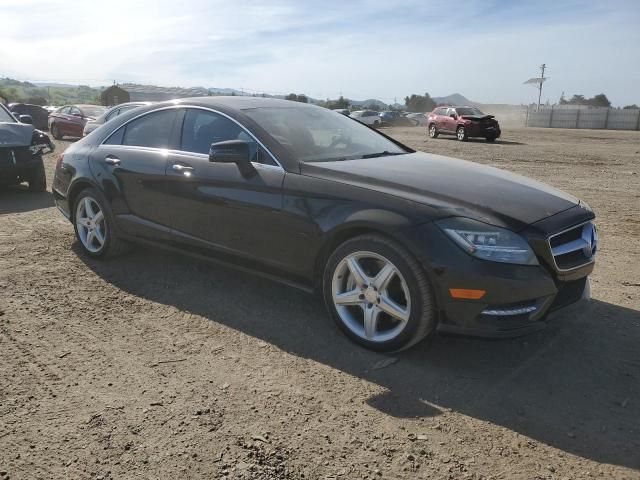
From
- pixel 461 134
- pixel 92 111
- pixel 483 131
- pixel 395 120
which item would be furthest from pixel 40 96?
pixel 483 131

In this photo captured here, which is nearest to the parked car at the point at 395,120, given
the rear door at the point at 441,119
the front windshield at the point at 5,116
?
the rear door at the point at 441,119

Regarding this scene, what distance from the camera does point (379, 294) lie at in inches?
133

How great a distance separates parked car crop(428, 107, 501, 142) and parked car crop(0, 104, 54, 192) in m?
19.5

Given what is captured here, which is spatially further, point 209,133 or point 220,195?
point 209,133

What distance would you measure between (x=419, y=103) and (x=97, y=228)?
83.4 m

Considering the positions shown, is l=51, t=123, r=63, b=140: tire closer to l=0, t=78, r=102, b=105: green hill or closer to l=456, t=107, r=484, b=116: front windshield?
l=456, t=107, r=484, b=116: front windshield

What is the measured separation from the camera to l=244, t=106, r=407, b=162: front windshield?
408 centimetres

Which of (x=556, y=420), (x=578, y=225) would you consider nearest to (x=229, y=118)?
(x=578, y=225)

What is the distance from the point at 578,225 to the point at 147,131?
3529 mm

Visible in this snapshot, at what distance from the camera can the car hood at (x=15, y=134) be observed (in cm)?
847

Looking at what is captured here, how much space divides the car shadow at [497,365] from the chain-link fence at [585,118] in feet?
149

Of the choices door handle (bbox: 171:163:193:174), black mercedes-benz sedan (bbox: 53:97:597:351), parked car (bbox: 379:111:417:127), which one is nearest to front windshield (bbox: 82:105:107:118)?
black mercedes-benz sedan (bbox: 53:97:597:351)

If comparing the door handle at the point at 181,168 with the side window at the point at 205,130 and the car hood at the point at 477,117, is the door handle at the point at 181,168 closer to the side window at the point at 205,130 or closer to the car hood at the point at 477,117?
the side window at the point at 205,130

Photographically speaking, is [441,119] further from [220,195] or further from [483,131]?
[220,195]
